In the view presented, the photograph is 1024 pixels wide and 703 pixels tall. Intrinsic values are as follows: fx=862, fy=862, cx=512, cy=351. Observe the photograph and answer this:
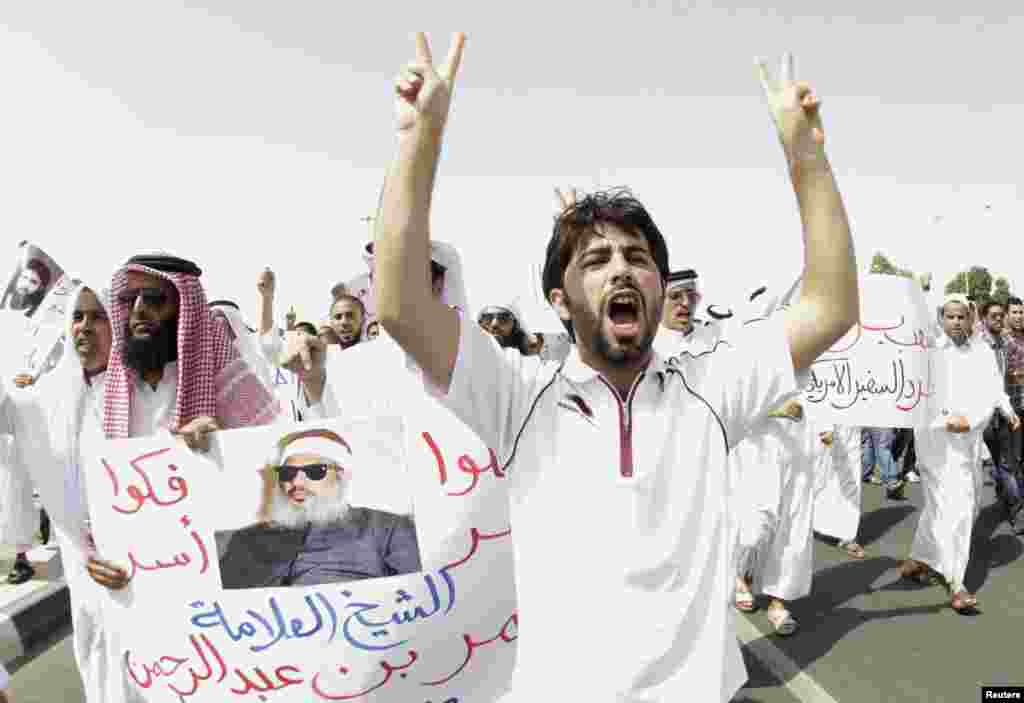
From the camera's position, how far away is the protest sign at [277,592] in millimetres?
2666

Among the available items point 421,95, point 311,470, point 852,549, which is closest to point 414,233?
point 421,95

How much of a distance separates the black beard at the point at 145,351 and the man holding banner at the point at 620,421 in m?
1.78

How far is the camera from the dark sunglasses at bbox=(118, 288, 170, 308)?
10.2 feet

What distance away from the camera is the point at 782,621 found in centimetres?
520

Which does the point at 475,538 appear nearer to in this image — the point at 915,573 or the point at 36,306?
the point at 915,573

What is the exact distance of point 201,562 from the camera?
2736 millimetres

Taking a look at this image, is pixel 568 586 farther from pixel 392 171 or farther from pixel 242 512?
pixel 242 512

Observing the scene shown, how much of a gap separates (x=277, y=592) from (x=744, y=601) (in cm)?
386

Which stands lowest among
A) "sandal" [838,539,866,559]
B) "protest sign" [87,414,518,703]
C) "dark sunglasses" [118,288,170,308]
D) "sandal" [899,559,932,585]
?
"sandal" [838,539,866,559]

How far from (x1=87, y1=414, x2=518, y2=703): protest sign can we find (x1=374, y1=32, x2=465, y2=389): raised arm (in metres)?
1.28

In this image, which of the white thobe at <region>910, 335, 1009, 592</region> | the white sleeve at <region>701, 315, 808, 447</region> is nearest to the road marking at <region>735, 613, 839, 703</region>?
the white thobe at <region>910, 335, 1009, 592</region>

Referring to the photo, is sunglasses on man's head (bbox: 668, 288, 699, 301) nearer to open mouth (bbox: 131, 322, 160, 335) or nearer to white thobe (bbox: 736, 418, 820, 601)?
white thobe (bbox: 736, 418, 820, 601)

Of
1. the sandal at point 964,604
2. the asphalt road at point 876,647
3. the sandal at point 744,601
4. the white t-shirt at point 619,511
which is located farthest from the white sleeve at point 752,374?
the sandal at point 964,604

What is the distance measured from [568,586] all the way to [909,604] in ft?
15.9
